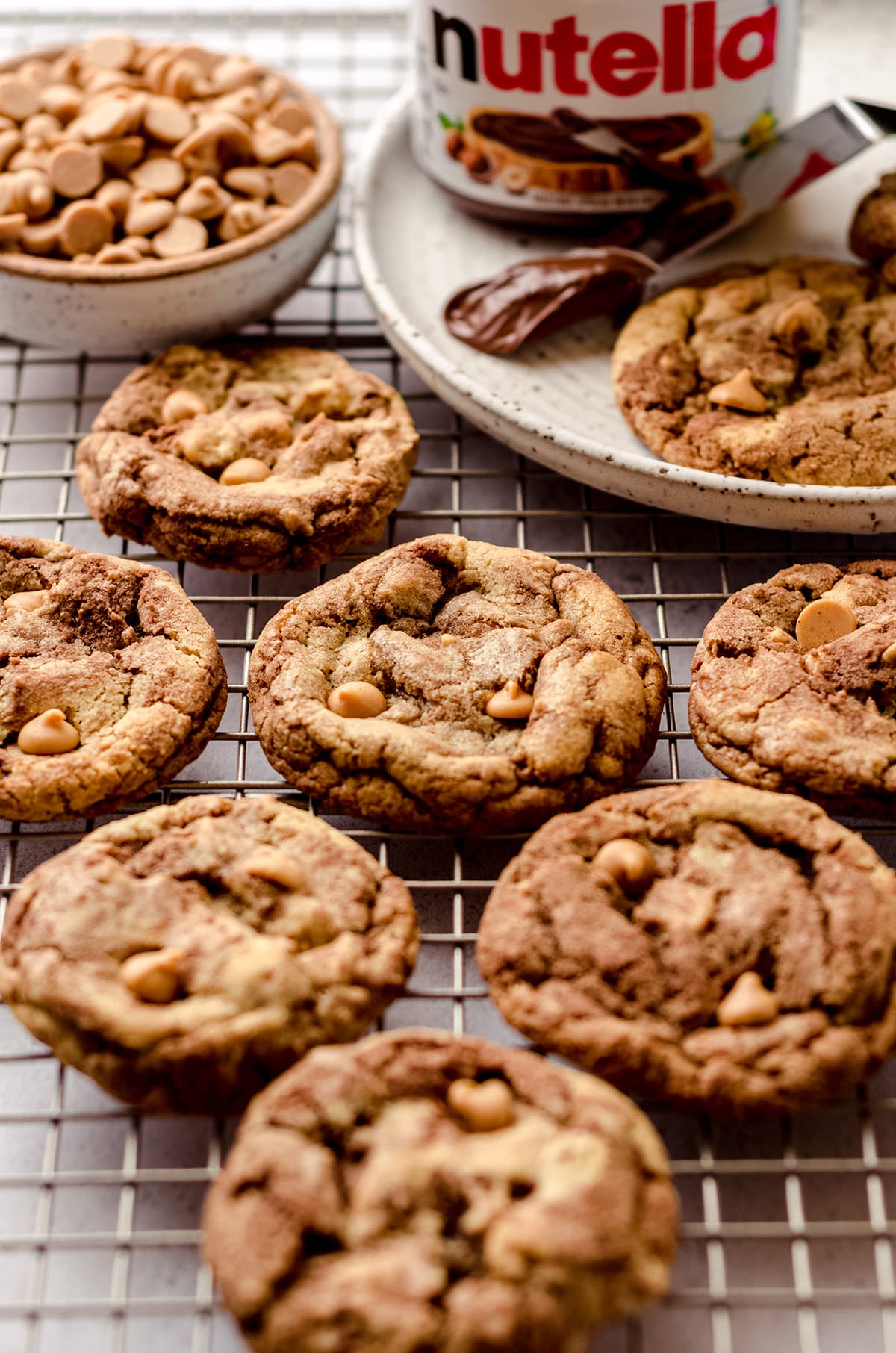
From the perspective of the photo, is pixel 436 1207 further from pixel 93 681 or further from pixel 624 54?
pixel 624 54

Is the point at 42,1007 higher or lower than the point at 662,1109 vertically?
higher

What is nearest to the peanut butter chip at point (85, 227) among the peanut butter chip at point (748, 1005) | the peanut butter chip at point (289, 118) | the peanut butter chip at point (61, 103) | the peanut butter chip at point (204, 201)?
the peanut butter chip at point (204, 201)

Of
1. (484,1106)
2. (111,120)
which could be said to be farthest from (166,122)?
(484,1106)

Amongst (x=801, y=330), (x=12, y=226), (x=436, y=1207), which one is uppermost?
(x=12, y=226)

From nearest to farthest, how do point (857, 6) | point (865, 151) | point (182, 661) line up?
point (182, 661), point (865, 151), point (857, 6)

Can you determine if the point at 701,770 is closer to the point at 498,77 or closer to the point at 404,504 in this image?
the point at 404,504

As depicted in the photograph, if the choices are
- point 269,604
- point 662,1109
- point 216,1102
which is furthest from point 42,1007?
point 269,604

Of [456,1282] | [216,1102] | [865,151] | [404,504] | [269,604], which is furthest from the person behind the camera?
[865,151]
